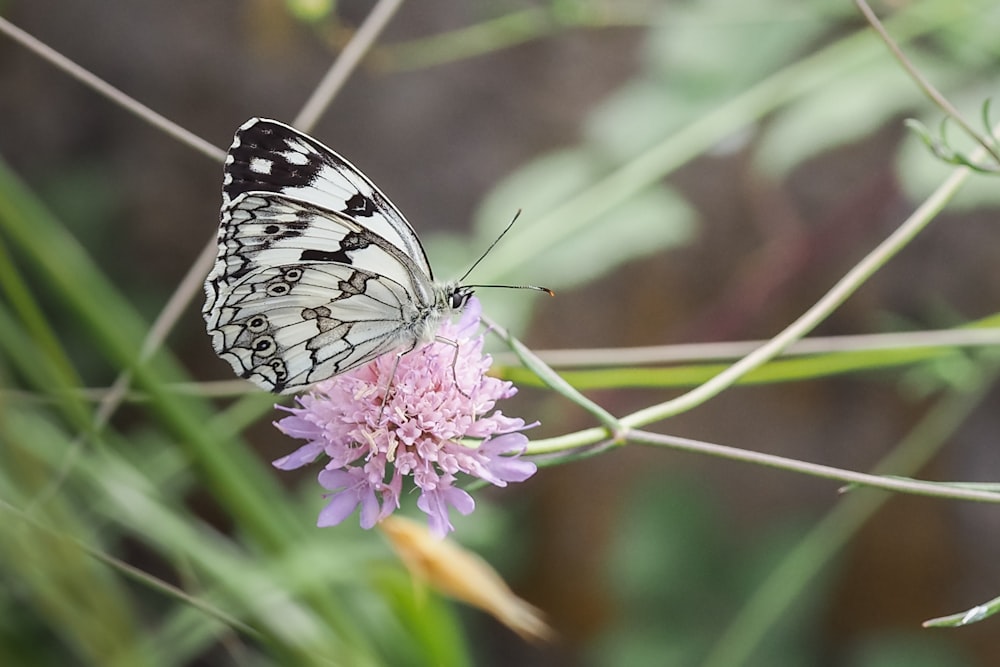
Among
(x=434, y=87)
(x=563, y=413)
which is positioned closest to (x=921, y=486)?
(x=563, y=413)

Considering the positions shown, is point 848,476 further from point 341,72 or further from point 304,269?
point 341,72

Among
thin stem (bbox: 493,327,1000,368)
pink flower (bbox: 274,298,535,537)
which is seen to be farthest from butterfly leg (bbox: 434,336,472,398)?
thin stem (bbox: 493,327,1000,368)

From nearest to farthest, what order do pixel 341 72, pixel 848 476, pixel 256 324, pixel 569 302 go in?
pixel 848 476
pixel 256 324
pixel 341 72
pixel 569 302

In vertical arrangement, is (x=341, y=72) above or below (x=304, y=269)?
above

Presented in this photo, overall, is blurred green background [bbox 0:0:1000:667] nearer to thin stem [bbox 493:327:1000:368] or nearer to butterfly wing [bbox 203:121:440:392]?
butterfly wing [bbox 203:121:440:392]

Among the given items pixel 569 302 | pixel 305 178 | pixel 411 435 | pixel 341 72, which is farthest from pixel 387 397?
pixel 569 302

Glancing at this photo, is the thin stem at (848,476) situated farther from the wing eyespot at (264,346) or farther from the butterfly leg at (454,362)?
the wing eyespot at (264,346)

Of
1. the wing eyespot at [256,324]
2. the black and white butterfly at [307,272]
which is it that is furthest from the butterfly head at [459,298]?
the wing eyespot at [256,324]

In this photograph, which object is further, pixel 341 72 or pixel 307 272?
pixel 341 72
